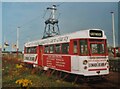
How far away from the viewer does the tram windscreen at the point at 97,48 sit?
46.4 feet

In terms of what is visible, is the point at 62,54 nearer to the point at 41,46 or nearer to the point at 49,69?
the point at 49,69

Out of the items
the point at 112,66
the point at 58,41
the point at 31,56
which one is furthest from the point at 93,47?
the point at 31,56

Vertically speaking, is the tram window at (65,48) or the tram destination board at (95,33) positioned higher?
the tram destination board at (95,33)

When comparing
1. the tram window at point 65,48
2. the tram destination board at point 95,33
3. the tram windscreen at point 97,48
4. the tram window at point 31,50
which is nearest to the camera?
the tram windscreen at point 97,48

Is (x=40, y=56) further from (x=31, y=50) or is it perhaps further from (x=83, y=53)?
(x=83, y=53)

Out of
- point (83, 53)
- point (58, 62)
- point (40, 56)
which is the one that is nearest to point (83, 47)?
point (83, 53)

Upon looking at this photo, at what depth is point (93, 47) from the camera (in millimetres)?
14203

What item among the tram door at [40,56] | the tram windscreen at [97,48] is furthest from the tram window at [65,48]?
the tram door at [40,56]

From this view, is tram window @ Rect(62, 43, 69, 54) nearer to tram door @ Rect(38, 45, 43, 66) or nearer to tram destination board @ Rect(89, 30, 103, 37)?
tram destination board @ Rect(89, 30, 103, 37)

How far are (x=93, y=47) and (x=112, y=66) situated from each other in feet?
23.1

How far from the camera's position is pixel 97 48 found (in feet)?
47.0

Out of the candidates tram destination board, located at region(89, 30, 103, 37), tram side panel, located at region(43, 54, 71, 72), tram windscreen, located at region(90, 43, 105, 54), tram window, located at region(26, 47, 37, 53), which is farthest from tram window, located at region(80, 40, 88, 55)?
tram window, located at region(26, 47, 37, 53)

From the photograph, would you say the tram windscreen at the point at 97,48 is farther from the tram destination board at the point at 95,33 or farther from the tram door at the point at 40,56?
the tram door at the point at 40,56

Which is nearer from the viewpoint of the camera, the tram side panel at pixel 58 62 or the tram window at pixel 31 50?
the tram side panel at pixel 58 62
